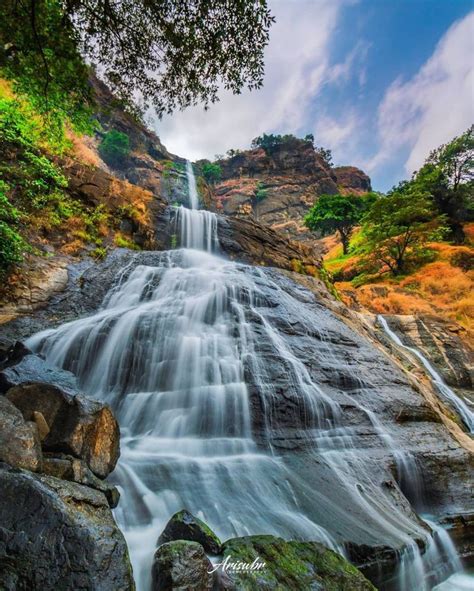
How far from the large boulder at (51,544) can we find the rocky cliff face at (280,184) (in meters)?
51.8

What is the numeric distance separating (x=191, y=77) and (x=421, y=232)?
21.1 m

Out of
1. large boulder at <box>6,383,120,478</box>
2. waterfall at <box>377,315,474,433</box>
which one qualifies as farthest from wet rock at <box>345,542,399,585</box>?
waterfall at <box>377,315,474,433</box>

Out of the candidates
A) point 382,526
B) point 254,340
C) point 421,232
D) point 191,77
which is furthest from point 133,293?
point 421,232

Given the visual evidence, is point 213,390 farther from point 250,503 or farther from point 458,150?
point 458,150

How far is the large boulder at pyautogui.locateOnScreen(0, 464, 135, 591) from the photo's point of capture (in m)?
2.04

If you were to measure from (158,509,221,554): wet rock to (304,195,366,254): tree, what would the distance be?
34.5 meters

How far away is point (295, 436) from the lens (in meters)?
5.39

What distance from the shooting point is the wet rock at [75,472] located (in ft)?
10.2

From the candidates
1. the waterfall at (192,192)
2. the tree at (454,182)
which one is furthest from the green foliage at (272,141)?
the tree at (454,182)

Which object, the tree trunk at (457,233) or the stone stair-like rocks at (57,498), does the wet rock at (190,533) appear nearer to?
the stone stair-like rocks at (57,498)

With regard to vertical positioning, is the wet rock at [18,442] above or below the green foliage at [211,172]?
below

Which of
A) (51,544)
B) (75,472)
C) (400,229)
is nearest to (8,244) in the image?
(75,472)

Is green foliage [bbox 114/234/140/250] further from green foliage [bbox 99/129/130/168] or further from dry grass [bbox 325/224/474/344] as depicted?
green foliage [bbox 99/129/130/168]

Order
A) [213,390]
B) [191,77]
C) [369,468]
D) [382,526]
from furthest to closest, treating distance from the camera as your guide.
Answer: [191,77] < [213,390] < [369,468] < [382,526]
